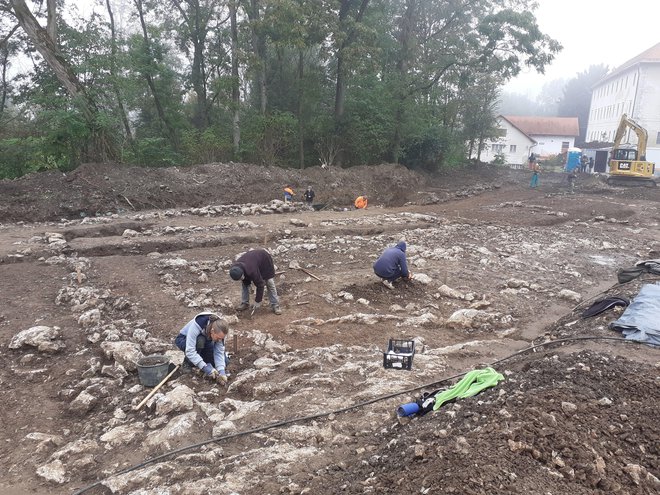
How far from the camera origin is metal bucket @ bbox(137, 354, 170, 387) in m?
5.22

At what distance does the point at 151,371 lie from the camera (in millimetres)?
5219

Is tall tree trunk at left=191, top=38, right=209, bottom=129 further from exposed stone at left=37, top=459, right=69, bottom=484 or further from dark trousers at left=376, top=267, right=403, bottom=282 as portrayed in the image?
exposed stone at left=37, top=459, right=69, bottom=484

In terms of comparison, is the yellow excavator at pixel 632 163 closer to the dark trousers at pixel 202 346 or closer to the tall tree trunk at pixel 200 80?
the tall tree trunk at pixel 200 80

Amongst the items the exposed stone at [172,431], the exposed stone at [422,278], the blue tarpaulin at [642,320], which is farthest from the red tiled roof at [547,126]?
the exposed stone at [172,431]

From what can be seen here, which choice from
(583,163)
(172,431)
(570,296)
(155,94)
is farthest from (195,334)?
(583,163)

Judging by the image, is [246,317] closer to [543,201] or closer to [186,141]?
[186,141]

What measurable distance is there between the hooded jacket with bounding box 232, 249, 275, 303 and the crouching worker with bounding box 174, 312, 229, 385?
1.57 metres

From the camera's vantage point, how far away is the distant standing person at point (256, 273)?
6812mm

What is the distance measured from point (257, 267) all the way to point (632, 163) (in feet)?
75.5

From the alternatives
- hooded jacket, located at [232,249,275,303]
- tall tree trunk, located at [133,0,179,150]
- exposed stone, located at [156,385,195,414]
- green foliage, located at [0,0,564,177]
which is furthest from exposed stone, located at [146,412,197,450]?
tall tree trunk, located at [133,0,179,150]

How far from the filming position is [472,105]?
2980 centimetres

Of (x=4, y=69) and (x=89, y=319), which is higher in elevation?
(x=4, y=69)

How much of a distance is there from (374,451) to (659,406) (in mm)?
2481

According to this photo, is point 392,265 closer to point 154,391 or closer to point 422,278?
point 422,278
